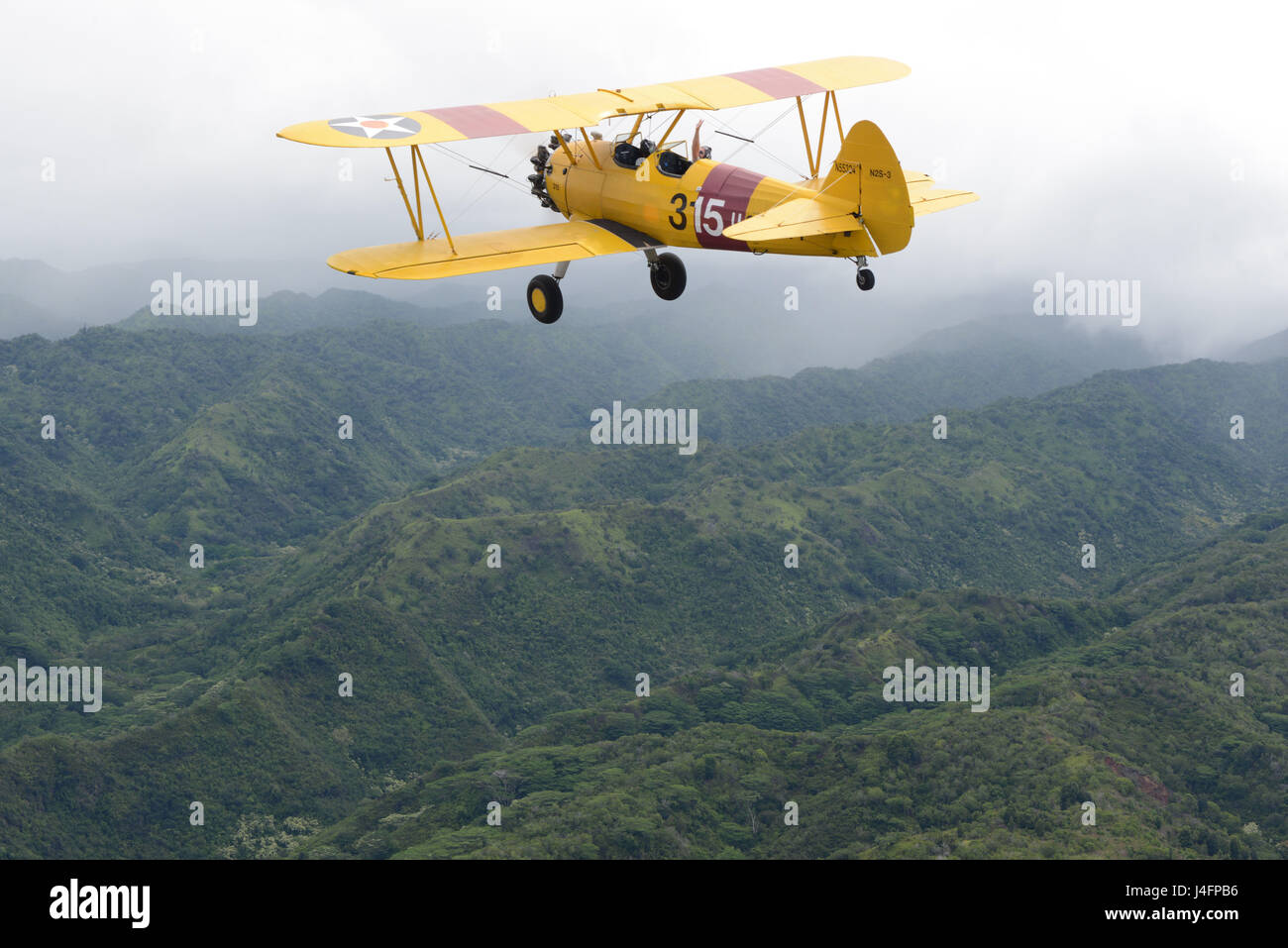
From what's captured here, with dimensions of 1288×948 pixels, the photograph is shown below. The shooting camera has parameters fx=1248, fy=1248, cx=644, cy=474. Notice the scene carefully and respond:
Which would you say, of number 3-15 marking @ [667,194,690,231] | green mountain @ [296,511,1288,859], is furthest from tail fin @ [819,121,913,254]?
green mountain @ [296,511,1288,859]

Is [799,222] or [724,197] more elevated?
[724,197]

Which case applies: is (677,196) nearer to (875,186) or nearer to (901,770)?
(875,186)

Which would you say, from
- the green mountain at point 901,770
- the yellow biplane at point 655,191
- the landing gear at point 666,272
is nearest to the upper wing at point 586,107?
the yellow biplane at point 655,191

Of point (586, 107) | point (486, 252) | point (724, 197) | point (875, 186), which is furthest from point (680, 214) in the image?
point (875, 186)

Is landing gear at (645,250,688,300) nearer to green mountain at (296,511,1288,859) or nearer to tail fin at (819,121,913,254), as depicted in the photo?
tail fin at (819,121,913,254)

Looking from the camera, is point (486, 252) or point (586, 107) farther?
point (586, 107)

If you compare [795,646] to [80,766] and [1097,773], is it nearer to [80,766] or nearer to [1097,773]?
[1097,773]
